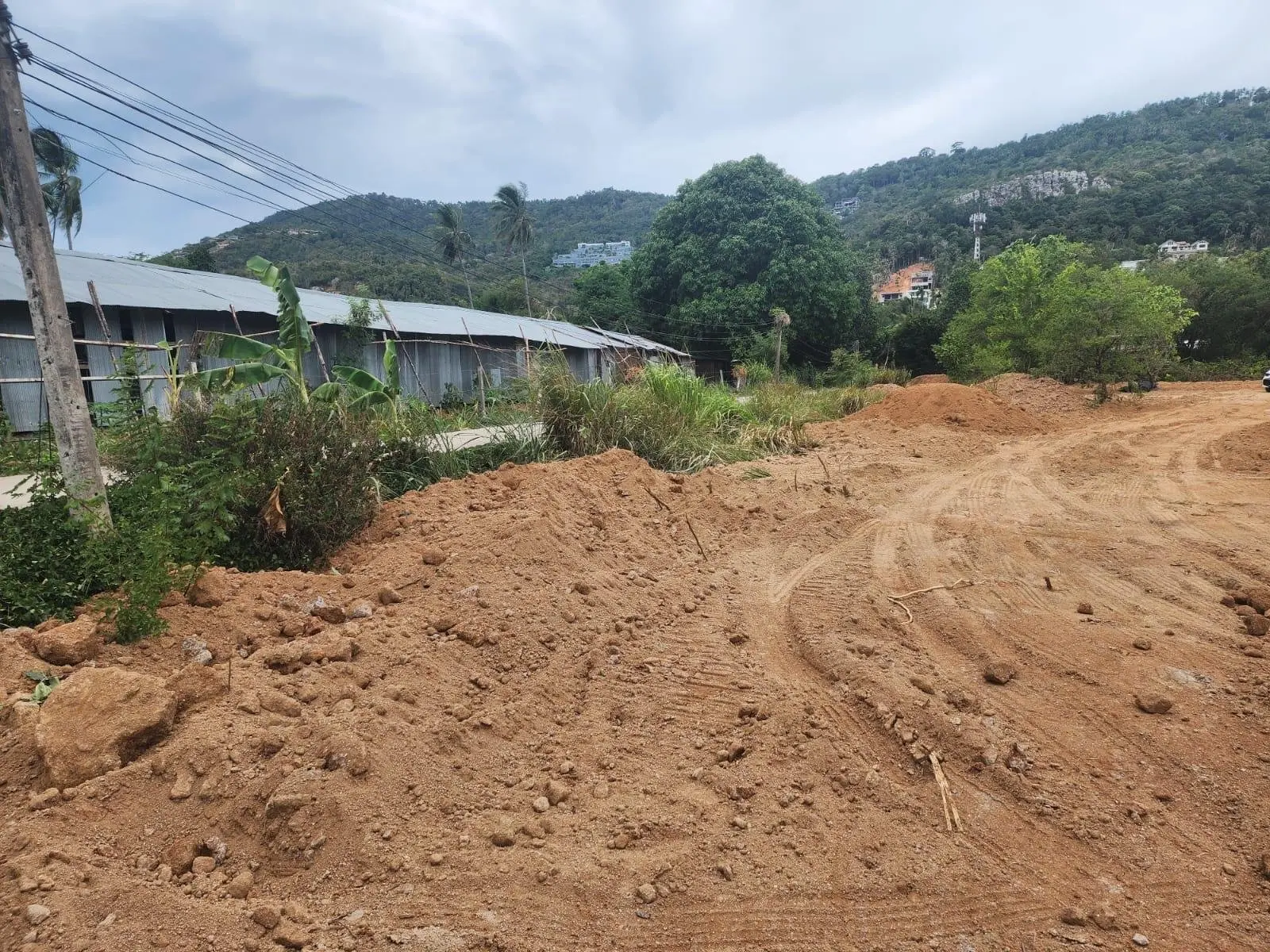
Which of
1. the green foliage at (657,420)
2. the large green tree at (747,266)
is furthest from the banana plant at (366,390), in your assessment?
the large green tree at (747,266)

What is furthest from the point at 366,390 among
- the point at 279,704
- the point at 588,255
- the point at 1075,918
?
the point at 588,255

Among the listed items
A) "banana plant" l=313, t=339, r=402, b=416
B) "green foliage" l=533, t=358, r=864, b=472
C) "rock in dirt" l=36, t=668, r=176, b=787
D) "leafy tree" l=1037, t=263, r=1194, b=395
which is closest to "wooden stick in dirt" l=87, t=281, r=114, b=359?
"banana plant" l=313, t=339, r=402, b=416

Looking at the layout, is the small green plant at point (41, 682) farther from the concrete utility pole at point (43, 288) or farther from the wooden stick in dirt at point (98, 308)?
the wooden stick in dirt at point (98, 308)

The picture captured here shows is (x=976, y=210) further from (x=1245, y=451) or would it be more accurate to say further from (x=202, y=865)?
(x=202, y=865)

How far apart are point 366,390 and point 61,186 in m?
25.4

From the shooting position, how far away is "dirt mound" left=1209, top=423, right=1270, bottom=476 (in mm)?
7844

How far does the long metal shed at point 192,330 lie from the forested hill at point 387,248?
330 cm

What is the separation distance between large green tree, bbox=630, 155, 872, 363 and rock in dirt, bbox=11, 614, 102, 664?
28.3m

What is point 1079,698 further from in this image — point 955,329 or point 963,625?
point 955,329

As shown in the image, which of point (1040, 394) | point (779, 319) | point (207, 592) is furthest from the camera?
point (779, 319)

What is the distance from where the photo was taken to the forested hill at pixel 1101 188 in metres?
48.2

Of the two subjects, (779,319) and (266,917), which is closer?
(266,917)

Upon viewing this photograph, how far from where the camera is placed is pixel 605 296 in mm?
37188

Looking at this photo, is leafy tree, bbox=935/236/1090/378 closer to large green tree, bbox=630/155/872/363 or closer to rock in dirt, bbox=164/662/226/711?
large green tree, bbox=630/155/872/363
